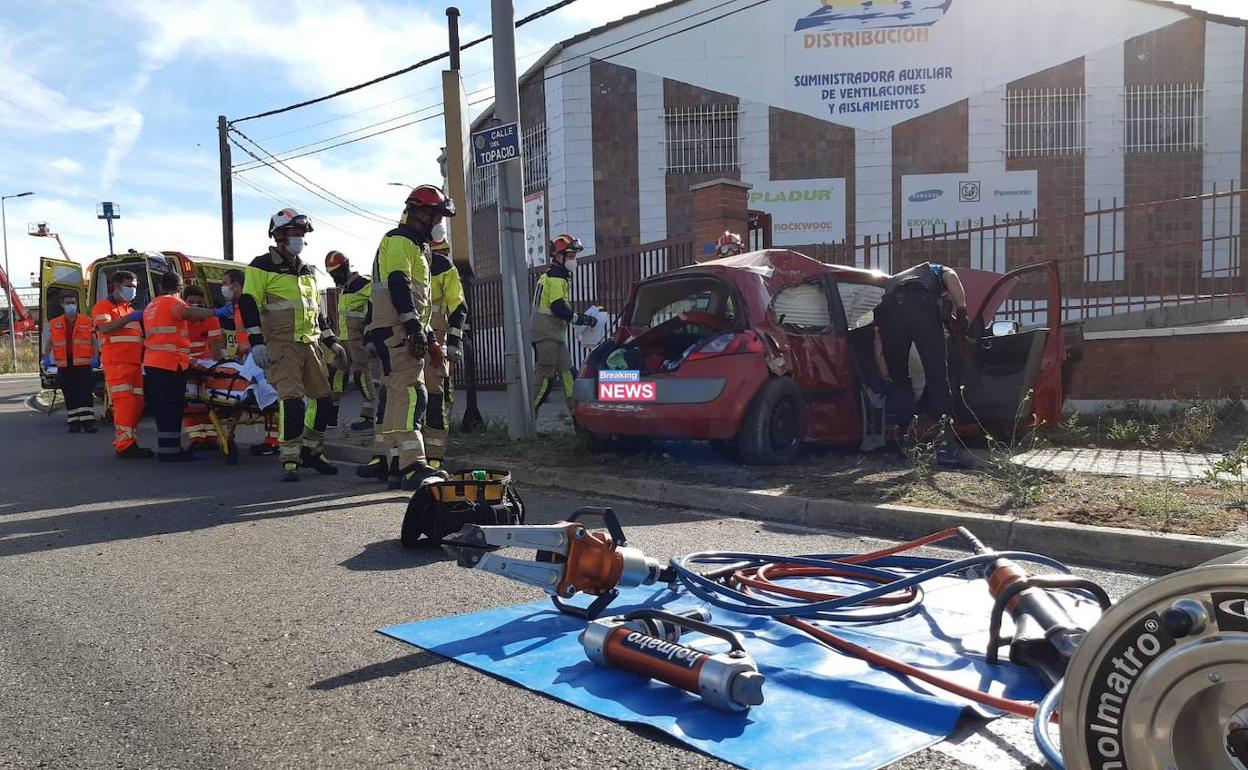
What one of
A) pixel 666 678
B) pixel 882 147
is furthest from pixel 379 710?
pixel 882 147

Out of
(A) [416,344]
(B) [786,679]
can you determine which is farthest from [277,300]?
(B) [786,679]

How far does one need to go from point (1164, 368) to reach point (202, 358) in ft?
31.5

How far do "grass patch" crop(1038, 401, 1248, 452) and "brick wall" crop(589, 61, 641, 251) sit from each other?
1548 centimetres

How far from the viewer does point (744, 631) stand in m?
3.31

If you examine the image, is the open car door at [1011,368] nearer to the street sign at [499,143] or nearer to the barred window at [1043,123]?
the street sign at [499,143]

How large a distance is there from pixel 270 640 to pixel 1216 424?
779 centimetres

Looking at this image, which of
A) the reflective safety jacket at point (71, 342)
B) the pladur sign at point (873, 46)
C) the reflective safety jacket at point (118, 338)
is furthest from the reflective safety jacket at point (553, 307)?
the pladur sign at point (873, 46)

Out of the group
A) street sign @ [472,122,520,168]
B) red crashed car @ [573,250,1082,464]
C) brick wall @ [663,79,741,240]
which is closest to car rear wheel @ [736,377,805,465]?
red crashed car @ [573,250,1082,464]

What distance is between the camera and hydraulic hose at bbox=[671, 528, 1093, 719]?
113 inches

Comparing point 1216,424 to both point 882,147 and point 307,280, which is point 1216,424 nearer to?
point 307,280

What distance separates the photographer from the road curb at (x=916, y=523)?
4.20m

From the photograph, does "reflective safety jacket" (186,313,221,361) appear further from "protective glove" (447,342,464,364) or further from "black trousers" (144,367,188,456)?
Result: "protective glove" (447,342,464,364)

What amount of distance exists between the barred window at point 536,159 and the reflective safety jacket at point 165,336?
15882 mm

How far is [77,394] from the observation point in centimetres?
1212
